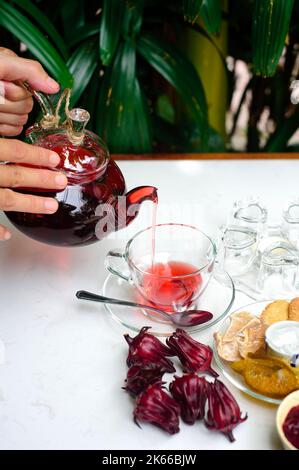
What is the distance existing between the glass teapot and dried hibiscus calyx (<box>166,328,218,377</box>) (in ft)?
0.70

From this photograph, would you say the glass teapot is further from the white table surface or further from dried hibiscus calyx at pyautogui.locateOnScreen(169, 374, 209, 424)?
dried hibiscus calyx at pyautogui.locateOnScreen(169, 374, 209, 424)

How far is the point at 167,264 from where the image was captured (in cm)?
102

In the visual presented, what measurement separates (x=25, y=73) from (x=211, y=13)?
Result: 1.88 ft

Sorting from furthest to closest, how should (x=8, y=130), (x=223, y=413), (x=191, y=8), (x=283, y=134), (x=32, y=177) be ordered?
(x=283, y=134)
(x=191, y=8)
(x=8, y=130)
(x=32, y=177)
(x=223, y=413)

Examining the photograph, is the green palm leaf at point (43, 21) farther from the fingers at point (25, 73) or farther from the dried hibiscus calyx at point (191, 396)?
the dried hibiscus calyx at point (191, 396)

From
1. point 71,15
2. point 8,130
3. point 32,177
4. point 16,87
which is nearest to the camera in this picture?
point 32,177

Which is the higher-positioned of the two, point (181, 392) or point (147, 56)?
point (147, 56)

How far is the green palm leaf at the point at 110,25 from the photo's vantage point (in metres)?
1.41

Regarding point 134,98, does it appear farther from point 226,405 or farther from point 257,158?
point 226,405

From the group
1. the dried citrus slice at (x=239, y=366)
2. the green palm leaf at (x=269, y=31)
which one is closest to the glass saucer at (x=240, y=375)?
the dried citrus slice at (x=239, y=366)

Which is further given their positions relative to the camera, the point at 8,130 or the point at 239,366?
the point at 8,130

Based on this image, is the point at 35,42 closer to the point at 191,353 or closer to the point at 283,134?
the point at 283,134

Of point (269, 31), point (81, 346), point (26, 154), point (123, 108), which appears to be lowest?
point (81, 346)

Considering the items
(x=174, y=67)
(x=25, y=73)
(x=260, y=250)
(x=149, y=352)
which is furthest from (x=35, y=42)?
(x=149, y=352)
